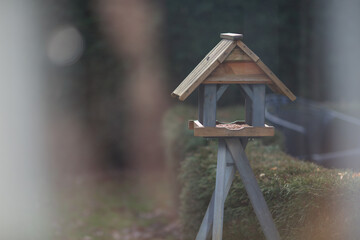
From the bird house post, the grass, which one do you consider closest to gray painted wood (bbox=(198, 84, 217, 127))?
the bird house post

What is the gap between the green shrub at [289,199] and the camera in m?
3.62

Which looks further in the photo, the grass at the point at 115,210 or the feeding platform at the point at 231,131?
the grass at the point at 115,210

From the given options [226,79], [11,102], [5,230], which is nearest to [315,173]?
[226,79]

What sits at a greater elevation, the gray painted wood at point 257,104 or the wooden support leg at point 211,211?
the gray painted wood at point 257,104

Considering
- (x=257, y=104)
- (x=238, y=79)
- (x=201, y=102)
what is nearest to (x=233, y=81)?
(x=238, y=79)

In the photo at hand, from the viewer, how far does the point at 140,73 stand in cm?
1107

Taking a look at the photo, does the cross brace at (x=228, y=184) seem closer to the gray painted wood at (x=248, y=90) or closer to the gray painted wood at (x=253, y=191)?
the gray painted wood at (x=253, y=191)

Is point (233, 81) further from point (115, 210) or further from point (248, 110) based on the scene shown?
point (115, 210)

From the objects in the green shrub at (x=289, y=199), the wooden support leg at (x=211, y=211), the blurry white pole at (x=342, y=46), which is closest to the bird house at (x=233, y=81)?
the wooden support leg at (x=211, y=211)

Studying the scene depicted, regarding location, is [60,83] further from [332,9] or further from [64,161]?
[332,9]

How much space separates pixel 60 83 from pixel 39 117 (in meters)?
0.90

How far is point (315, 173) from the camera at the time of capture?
166 inches

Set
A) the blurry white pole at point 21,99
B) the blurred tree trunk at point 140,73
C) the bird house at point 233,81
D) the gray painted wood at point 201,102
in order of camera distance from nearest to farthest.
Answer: the bird house at point 233,81
the gray painted wood at point 201,102
the blurry white pole at point 21,99
the blurred tree trunk at point 140,73

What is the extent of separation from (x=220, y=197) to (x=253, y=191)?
0.26m
